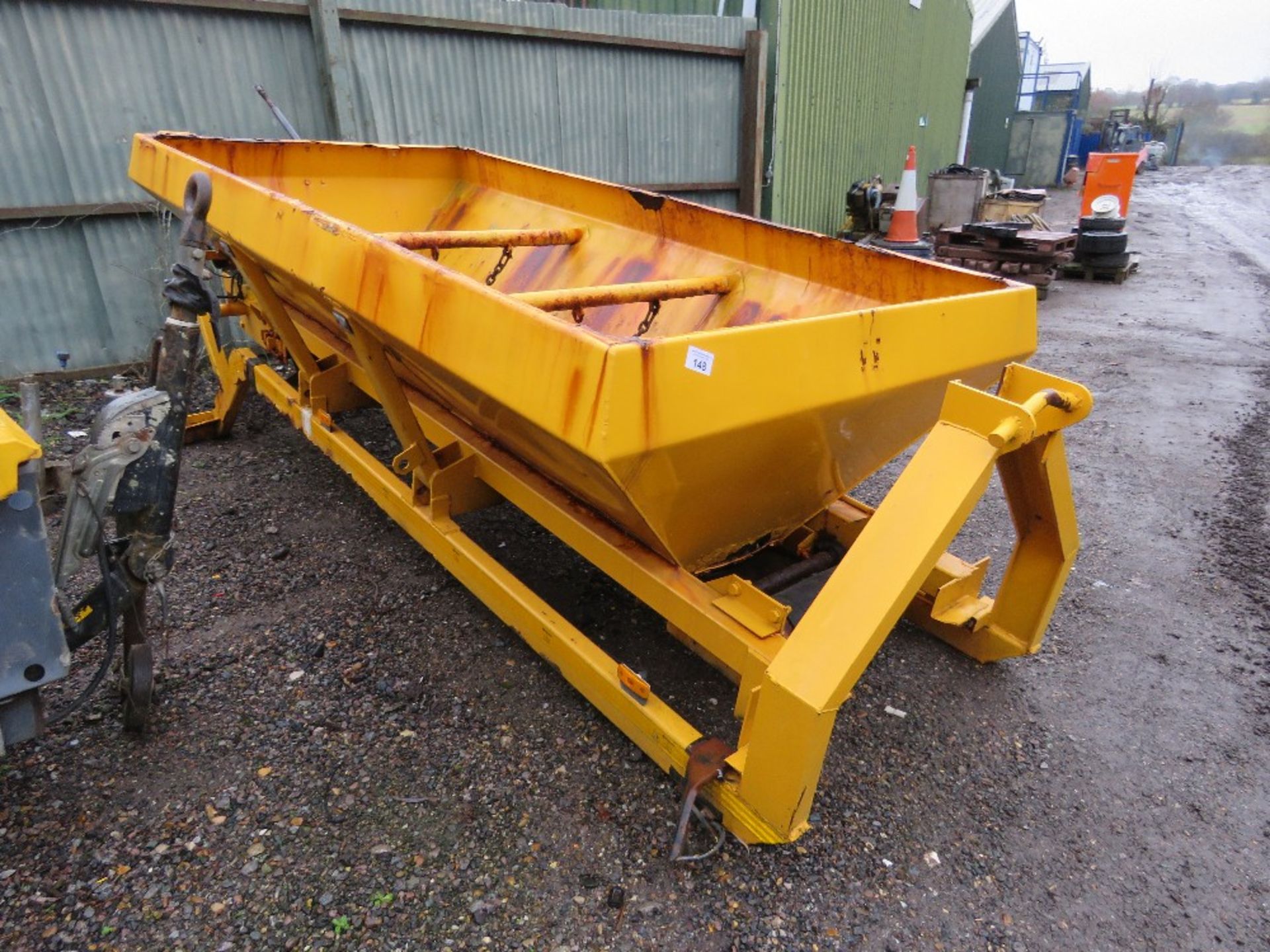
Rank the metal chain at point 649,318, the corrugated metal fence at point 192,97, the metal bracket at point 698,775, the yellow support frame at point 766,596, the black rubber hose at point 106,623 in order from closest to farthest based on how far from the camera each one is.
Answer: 1. the yellow support frame at point 766,596
2. the metal bracket at point 698,775
3. the black rubber hose at point 106,623
4. the metal chain at point 649,318
5. the corrugated metal fence at point 192,97

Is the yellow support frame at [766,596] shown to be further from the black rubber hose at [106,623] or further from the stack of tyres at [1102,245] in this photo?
the stack of tyres at [1102,245]

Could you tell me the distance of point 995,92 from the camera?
21500 millimetres

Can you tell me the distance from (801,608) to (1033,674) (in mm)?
944

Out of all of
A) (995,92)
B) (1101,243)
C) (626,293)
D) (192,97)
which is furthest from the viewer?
(995,92)

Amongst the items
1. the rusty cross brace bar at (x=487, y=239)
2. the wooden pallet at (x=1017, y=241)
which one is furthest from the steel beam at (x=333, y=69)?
the wooden pallet at (x=1017, y=241)

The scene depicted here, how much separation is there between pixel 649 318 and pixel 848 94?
8.29 m

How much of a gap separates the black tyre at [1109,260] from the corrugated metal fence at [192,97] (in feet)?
19.6

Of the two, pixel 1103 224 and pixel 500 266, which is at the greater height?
pixel 500 266

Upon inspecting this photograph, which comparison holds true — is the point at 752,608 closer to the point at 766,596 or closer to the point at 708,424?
the point at 766,596

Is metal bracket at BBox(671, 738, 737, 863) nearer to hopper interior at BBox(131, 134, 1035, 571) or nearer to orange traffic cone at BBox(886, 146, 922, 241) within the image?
hopper interior at BBox(131, 134, 1035, 571)

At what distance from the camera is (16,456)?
1.56m

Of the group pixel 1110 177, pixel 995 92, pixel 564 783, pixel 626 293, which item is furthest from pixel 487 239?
pixel 995 92

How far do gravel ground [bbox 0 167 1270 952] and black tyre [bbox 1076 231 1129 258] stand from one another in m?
6.78

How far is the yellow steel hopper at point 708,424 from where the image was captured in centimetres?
157
